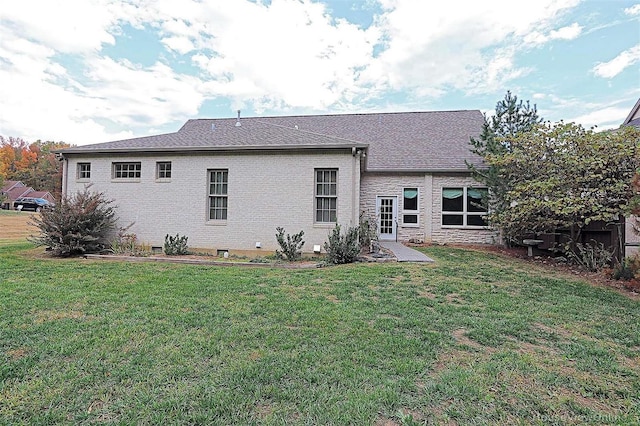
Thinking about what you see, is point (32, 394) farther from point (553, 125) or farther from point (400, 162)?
point (400, 162)

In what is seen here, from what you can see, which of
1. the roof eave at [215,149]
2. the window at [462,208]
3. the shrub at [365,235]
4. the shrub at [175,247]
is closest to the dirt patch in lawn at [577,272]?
the window at [462,208]

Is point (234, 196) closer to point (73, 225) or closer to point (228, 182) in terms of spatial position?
point (228, 182)

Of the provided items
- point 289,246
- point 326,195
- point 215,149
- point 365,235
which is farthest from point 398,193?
point 215,149

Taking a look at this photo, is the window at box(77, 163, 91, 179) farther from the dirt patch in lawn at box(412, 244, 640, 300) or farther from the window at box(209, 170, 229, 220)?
the dirt patch in lawn at box(412, 244, 640, 300)

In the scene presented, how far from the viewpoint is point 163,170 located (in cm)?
1104

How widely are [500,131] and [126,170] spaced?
554 inches

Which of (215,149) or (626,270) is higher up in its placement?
(215,149)

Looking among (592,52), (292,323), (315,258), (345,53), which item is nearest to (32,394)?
(292,323)

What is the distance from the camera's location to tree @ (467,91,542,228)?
12.5 m

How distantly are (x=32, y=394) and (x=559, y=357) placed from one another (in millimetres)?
4621

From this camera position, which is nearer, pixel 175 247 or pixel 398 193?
pixel 175 247

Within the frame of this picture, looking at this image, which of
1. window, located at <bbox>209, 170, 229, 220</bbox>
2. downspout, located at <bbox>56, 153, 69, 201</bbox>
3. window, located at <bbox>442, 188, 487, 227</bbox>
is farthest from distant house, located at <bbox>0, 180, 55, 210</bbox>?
window, located at <bbox>442, 188, 487, 227</bbox>

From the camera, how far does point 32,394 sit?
2492 mm

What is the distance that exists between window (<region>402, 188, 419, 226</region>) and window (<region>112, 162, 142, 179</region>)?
10395 millimetres
